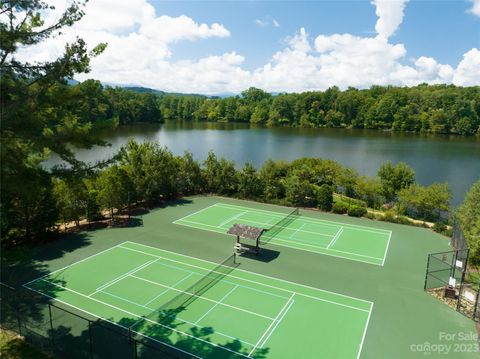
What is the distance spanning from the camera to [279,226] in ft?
80.4

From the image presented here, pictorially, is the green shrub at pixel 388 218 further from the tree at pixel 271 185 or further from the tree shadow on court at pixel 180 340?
the tree shadow on court at pixel 180 340

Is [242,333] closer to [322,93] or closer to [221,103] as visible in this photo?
[322,93]

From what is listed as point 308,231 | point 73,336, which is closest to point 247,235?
point 308,231

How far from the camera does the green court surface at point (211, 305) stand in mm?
12391

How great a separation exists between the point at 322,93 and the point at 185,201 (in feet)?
299

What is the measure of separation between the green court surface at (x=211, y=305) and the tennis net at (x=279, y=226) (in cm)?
476

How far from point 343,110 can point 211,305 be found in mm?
95950

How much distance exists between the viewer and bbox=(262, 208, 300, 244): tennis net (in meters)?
22.6

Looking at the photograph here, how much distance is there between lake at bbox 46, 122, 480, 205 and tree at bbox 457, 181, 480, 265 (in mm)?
15079

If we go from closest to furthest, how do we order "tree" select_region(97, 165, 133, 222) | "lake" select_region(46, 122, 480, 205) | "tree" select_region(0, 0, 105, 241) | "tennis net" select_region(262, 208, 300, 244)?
"tree" select_region(0, 0, 105, 241), "tennis net" select_region(262, 208, 300, 244), "tree" select_region(97, 165, 133, 222), "lake" select_region(46, 122, 480, 205)

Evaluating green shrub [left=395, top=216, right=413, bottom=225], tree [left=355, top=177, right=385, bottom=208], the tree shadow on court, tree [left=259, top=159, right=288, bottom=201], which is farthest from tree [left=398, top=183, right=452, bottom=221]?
the tree shadow on court

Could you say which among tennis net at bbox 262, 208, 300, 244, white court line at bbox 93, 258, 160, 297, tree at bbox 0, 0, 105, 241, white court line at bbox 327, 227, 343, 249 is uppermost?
tree at bbox 0, 0, 105, 241

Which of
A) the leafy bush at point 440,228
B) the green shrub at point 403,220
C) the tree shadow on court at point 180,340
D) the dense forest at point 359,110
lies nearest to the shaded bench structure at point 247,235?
the tree shadow on court at point 180,340

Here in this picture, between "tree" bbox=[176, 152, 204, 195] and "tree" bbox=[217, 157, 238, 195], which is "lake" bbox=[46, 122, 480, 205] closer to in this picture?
"tree" bbox=[176, 152, 204, 195]
